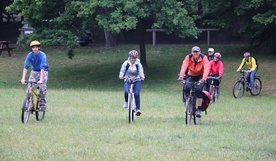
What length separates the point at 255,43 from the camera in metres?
44.4

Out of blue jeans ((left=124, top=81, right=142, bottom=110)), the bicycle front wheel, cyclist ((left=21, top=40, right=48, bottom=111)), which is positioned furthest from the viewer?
blue jeans ((left=124, top=81, right=142, bottom=110))

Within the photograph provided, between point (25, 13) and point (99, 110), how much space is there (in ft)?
49.6

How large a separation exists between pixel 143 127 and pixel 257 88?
13518mm

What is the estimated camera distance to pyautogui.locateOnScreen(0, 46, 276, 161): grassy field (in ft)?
36.4

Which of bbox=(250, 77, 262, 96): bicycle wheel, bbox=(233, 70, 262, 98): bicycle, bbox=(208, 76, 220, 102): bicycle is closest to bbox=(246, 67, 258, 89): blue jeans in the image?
bbox=(233, 70, 262, 98): bicycle

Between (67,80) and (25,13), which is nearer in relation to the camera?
(25,13)

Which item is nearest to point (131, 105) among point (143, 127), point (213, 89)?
point (143, 127)

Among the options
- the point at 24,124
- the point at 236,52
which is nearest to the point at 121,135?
the point at 24,124

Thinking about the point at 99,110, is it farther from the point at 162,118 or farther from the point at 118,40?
the point at 118,40

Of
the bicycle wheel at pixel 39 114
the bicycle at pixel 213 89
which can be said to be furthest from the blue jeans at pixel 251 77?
the bicycle wheel at pixel 39 114

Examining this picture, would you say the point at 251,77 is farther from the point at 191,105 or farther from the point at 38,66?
the point at 38,66

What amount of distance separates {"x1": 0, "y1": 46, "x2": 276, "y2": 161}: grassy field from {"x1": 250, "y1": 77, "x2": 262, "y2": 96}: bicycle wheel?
46cm

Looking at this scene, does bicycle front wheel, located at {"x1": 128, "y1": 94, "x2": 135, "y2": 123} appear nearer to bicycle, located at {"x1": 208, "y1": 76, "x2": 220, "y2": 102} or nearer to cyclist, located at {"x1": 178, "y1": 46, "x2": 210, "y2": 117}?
cyclist, located at {"x1": 178, "y1": 46, "x2": 210, "y2": 117}

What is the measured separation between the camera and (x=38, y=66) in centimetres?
1606
